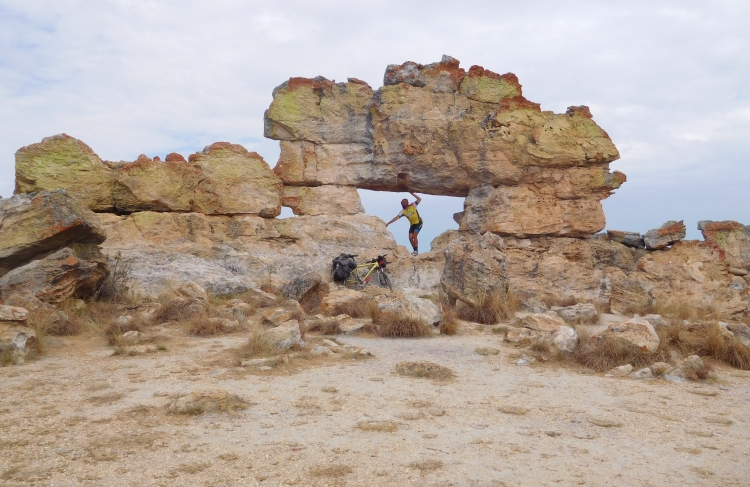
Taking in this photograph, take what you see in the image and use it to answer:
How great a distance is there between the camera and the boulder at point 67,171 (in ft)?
39.1

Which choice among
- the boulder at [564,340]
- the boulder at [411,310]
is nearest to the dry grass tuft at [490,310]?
the boulder at [411,310]

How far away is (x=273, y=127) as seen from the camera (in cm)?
1428

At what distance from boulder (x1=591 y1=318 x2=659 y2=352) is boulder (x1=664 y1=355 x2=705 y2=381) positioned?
1.59 feet

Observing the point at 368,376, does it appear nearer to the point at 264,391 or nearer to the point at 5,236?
the point at 264,391

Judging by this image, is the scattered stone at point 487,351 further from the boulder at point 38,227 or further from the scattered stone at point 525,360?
the boulder at point 38,227

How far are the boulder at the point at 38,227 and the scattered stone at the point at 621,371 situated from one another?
300 inches

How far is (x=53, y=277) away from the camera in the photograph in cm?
787

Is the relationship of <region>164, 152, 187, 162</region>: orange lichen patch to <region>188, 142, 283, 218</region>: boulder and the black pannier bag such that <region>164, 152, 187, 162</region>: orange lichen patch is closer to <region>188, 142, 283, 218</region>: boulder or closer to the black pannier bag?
<region>188, 142, 283, 218</region>: boulder

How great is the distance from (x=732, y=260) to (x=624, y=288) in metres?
6.30

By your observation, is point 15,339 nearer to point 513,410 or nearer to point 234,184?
point 513,410

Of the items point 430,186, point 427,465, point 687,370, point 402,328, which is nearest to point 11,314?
point 402,328

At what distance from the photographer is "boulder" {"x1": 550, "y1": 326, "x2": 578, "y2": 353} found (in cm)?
591

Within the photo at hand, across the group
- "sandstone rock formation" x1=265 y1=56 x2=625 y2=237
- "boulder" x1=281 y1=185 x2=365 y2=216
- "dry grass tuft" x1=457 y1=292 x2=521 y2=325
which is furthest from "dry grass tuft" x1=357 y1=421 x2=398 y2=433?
"sandstone rock formation" x1=265 y1=56 x2=625 y2=237

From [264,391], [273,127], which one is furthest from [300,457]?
[273,127]
